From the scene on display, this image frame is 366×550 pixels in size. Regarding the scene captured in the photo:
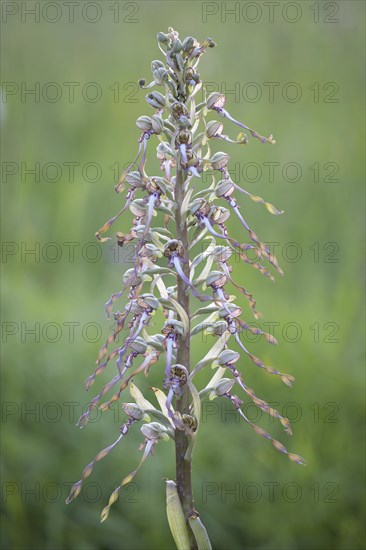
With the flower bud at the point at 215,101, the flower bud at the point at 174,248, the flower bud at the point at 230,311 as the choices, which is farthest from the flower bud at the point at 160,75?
the flower bud at the point at 230,311

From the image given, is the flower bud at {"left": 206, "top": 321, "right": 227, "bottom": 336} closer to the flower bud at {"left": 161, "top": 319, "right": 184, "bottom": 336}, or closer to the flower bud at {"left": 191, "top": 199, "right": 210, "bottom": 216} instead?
the flower bud at {"left": 161, "top": 319, "right": 184, "bottom": 336}

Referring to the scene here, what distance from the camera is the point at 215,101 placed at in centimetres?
232

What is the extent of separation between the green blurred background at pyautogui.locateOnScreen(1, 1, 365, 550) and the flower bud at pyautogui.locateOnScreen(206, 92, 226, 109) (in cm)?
217

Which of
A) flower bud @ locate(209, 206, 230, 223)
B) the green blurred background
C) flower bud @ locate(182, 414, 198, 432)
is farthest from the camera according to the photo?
the green blurred background

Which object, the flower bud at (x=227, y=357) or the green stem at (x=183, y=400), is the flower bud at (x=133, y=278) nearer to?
the green stem at (x=183, y=400)

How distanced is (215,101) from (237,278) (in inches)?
117

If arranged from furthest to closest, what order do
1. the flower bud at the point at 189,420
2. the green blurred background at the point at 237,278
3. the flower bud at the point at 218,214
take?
the green blurred background at the point at 237,278
the flower bud at the point at 218,214
the flower bud at the point at 189,420

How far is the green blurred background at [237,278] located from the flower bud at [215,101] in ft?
7.12

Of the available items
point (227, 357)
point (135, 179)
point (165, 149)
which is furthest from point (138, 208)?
point (227, 357)

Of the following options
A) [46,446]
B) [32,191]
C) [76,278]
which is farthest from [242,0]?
[46,446]

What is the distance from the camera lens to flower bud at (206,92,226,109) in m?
2.32

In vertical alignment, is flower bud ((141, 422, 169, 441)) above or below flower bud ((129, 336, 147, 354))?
below

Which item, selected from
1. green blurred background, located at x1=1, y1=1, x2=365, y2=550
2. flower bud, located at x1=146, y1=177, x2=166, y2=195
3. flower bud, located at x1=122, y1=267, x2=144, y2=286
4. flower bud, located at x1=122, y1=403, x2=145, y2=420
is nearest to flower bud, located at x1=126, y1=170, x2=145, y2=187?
flower bud, located at x1=146, y1=177, x2=166, y2=195

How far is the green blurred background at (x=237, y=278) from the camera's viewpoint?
3793 mm
